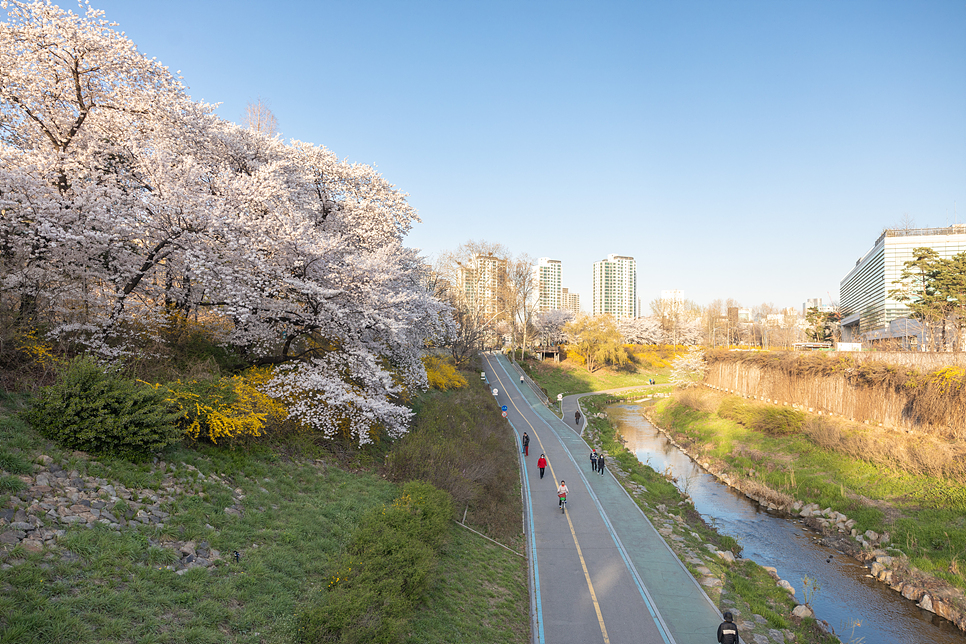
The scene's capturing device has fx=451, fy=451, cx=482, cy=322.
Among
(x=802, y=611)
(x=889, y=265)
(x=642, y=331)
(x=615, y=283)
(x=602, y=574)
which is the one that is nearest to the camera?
(x=802, y=611)

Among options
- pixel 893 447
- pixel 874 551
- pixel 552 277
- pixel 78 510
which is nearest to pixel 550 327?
pixel 893 447

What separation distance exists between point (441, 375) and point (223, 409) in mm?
20796

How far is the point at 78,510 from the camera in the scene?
7512mm

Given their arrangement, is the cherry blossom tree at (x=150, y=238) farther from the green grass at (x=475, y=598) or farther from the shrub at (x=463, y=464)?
the green grass at (x=475, y=598)

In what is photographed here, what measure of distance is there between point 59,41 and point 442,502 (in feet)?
56.2

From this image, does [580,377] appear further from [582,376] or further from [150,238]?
[150,238]

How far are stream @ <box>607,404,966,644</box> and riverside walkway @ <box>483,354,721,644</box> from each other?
14.5 feet

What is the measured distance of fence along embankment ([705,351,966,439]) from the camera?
20750 mm

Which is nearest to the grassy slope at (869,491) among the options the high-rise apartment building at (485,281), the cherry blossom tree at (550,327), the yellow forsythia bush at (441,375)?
the yellow forsythia bush at (441,375)

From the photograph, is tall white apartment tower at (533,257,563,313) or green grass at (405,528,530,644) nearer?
green grass at (405,528,530,644)

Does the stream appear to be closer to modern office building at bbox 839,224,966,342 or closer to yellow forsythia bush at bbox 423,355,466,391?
yellow forsythia bush at bbox 423,355,466,391

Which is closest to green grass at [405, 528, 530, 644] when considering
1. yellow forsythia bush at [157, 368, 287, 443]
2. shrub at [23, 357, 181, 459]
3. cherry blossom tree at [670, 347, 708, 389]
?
yellow forsythia bush at [157, 368, 287, 443]

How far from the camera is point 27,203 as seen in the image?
10.9m

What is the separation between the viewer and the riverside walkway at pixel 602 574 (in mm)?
11344
